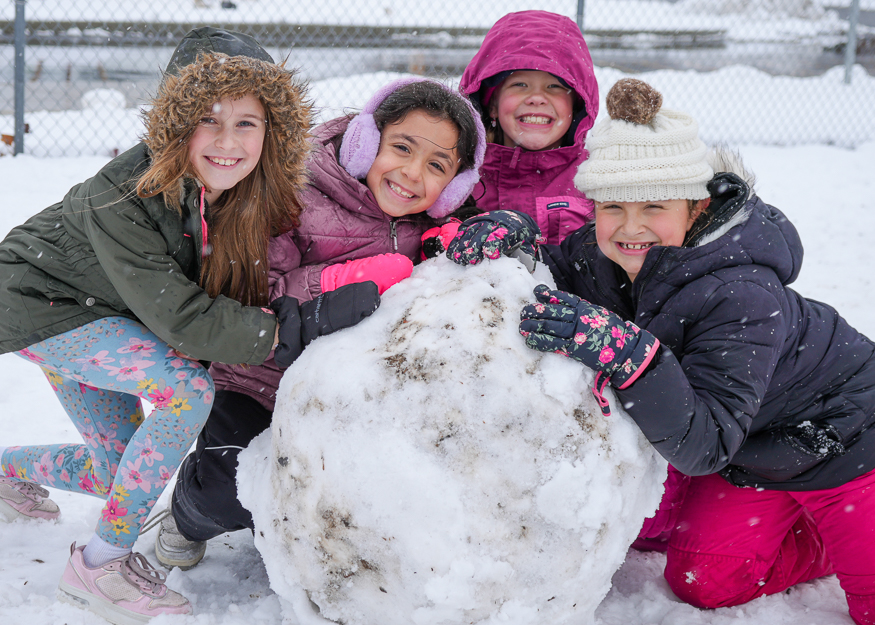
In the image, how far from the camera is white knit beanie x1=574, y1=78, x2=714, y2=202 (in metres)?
2.03

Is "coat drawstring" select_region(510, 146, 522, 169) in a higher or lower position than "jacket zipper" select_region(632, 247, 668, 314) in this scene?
higher

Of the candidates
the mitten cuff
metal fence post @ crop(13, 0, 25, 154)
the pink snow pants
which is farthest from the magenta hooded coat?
metal fence post @ crop(13, 0, 25, 154)

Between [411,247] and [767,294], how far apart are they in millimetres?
1155

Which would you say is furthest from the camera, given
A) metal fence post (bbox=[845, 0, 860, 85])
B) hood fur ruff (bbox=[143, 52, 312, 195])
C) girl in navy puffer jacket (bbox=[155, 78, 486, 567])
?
metal fence post (bbox=[845, 0, 860, 85])

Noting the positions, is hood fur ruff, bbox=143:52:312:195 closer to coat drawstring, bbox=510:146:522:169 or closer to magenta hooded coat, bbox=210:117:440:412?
A: magenta hooded coat, bbox=210:117:440:412

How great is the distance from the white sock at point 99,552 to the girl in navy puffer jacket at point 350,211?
0.22 metres

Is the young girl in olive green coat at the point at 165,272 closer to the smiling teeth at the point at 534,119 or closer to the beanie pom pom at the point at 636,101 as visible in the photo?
the beanie pom pom at the point at 636,101

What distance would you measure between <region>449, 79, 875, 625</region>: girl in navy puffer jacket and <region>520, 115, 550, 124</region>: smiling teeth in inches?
26.7

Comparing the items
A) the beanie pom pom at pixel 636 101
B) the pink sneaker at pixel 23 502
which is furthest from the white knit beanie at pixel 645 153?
the pink sneaker at pixel 23 502

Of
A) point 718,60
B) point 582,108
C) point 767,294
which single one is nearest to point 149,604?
point 767,294

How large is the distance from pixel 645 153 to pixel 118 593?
77.7 inches

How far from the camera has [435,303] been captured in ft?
6.10

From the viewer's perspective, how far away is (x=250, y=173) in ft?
7.25

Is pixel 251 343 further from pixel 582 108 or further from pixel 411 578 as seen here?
pixel 582 108
